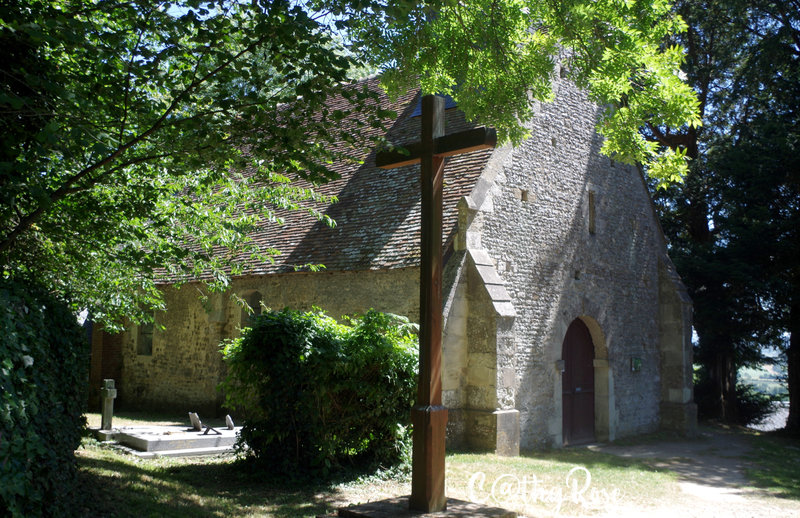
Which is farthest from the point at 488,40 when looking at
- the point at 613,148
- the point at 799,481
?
the point at 799,481

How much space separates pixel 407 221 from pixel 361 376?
14.9ft

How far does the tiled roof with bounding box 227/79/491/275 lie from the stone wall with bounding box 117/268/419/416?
1.31 feet

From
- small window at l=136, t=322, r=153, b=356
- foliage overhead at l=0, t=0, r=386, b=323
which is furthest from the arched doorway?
small window at l=136, t=322, r=153, b=356

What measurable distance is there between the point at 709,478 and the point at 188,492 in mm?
7966

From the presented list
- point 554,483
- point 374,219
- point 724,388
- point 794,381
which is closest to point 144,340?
point 374,219

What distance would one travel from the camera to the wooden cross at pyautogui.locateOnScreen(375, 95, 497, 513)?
5.79 metres

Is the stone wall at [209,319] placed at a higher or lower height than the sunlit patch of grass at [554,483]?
higher

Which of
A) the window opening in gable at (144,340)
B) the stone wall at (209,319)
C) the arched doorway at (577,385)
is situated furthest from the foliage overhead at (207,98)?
the window opening in gable at (144,340)

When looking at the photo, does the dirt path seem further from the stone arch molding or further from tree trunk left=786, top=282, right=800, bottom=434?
tree trunk left=786, top=282, right=800, bottom=434

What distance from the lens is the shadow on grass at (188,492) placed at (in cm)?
633

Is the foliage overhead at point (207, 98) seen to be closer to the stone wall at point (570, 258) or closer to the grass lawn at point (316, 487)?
the grass lawn at point (316, 487)

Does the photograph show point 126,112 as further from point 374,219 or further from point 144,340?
point 144,340

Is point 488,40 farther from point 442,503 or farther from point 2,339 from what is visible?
point 2,339
